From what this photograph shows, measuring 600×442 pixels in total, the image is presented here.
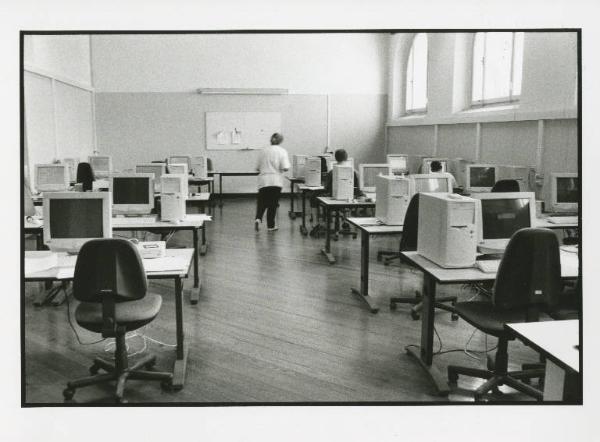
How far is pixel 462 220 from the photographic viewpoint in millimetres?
3127

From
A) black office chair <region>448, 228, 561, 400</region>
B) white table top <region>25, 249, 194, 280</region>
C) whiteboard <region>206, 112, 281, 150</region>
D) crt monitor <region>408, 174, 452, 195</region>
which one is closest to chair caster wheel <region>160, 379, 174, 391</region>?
white table top <region>25, 249, 194, 280</region>

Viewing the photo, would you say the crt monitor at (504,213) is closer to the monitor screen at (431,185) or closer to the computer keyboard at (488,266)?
the computer keyboard at (488,266)

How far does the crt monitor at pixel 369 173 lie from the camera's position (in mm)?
6508

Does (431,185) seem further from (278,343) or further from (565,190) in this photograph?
(278,343)

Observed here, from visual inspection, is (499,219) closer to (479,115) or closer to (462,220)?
(462,220)

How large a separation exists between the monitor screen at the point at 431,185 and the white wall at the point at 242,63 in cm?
790

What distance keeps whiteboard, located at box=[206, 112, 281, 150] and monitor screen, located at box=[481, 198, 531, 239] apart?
31.1ft

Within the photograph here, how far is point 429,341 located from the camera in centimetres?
337

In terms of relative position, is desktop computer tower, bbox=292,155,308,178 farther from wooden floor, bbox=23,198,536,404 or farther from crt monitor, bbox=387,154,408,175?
wooden floor, bbox=23,198,536,404

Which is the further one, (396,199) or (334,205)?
(334,205)

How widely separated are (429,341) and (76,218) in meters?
2.30

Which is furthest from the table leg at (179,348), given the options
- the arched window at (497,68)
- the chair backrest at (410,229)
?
the arched window at (497,68)

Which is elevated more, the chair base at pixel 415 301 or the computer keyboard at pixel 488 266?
the computer keyboard at pixel 488 266

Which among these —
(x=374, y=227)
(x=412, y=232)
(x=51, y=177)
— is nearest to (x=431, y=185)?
(x=374, y=227)
